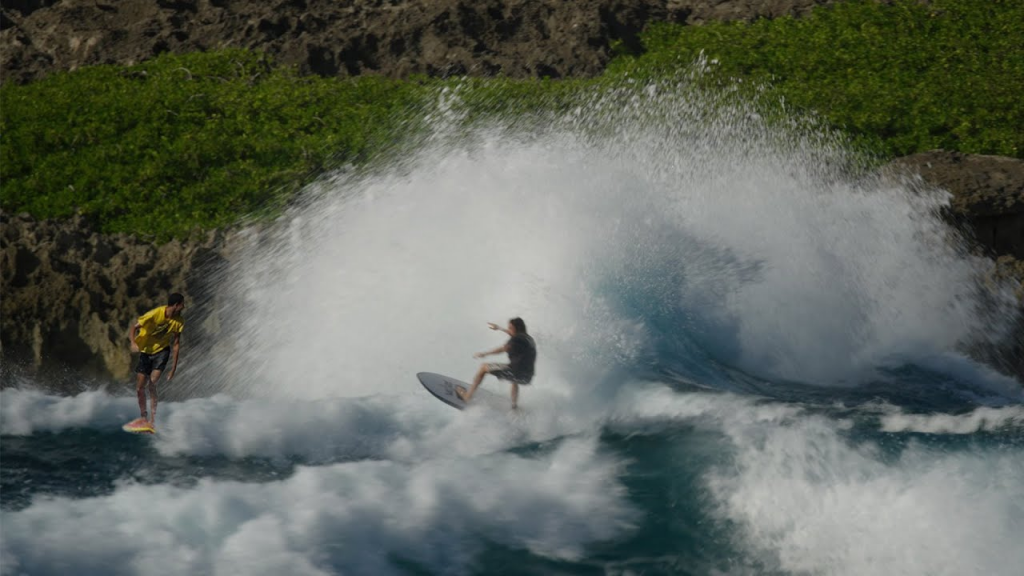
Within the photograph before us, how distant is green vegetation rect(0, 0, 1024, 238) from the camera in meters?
12.4

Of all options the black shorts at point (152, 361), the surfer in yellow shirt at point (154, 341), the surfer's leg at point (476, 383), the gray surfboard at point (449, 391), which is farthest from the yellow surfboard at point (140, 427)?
the surfer's leg at point (476, 383)

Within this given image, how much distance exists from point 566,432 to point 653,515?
1543 millimetres

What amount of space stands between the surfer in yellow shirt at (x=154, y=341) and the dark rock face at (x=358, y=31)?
7.04m

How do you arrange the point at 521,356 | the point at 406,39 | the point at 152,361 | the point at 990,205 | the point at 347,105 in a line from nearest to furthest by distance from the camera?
the point at 152,361, the point at 521,356, the point at 990,205, the point at 347,105, the point at 406,39

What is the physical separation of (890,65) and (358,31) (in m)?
7.52

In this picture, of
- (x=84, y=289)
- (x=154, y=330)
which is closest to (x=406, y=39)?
(x=84, y=289)

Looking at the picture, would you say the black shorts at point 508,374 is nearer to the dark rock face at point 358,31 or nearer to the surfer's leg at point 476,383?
the surfer's leg at point 476,383

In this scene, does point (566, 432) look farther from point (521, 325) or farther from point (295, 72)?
point (295, 72)

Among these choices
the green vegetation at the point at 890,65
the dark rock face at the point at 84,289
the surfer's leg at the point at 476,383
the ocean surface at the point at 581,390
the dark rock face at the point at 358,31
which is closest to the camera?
the ocean surface at the point at 581,390

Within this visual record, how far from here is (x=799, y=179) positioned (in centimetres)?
1303

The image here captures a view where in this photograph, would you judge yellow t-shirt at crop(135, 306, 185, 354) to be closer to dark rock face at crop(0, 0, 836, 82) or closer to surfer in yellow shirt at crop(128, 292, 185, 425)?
surfer in yellow shirt at crop(128, 292, 185, 425)

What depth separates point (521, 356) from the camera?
9445 mm

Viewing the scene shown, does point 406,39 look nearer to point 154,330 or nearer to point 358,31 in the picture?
point 358,31

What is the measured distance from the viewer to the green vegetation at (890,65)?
1397 centimetres
